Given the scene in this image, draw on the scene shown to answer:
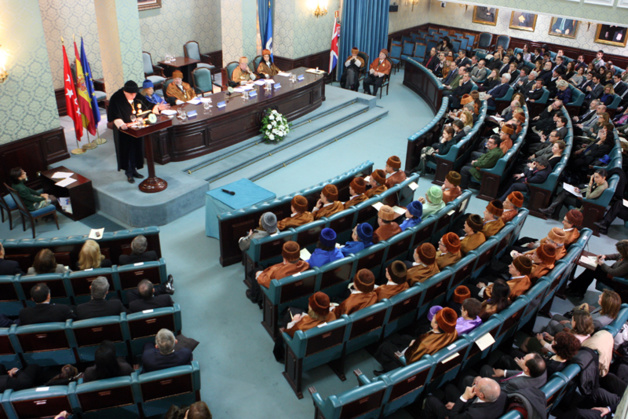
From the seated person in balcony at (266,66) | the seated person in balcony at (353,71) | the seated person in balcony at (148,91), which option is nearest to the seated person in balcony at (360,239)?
the seated person in balcony at (148,91)

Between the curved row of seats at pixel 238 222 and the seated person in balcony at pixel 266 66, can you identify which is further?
the seated person in balcony at pixel 266 66

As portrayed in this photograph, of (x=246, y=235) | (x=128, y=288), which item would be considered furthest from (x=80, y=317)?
(x=246, y=235)

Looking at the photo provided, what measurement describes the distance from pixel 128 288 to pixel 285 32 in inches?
366

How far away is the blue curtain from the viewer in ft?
45.4

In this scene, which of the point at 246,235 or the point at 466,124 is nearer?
the point at 246,235

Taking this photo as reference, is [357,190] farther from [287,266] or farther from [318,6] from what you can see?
[318,6]

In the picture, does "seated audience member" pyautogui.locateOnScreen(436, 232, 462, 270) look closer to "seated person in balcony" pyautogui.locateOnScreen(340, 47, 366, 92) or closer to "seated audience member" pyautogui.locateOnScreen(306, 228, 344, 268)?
"seated audience member" pyautogui.locateOnScreen(306, 228, 344, 268)

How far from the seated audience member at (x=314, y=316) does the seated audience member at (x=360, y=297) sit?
141 millimetres

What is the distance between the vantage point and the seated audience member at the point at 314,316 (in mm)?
4328

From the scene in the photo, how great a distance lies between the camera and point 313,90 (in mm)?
10914

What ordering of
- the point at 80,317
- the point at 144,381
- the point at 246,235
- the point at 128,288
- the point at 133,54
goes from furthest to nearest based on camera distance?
the point at 133,54 < the point at 246,235 < the point at 128,288 < the point at 80,317 < the point at 144,381

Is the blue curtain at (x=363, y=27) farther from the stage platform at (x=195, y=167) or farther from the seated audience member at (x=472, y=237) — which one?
the seated audience member at (x=472, y=237)

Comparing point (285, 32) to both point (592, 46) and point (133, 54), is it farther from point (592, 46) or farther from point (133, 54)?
point (592, 46)

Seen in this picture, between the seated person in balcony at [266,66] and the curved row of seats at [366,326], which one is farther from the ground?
the seated person in balcony at [266,66]
